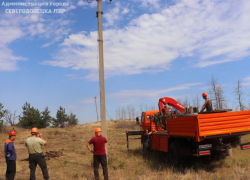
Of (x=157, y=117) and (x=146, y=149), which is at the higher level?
(x=157, y=117)

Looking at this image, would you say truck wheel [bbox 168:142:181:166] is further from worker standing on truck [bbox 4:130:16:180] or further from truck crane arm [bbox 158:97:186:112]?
worker standing on truck [bbox 4:130:16:180]

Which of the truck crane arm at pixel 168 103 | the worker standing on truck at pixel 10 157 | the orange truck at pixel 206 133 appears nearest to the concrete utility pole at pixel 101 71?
the orange truck at pixel 206 133

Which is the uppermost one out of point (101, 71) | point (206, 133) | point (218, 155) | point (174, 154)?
point (101, 71)

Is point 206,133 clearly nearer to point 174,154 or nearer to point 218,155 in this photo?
point 174,154

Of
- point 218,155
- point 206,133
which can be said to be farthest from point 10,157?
point 218,155

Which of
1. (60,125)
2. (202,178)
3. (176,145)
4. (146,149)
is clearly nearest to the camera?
(202,178)

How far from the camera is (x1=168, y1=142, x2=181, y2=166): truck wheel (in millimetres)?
8006

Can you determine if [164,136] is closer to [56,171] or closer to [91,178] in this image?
[91,178]

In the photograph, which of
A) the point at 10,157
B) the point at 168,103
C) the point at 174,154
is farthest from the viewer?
the point at 168,103

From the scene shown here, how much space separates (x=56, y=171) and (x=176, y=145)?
4866mm

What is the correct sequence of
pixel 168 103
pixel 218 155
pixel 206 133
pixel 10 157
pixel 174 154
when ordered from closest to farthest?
pixel 10 157 → pixel 206 133 → pixel 174 154 → pixel 218 155 → pixel 168 103

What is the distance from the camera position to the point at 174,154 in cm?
838

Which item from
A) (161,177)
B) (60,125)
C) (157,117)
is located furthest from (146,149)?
(60,125)

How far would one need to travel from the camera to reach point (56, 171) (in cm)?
890
